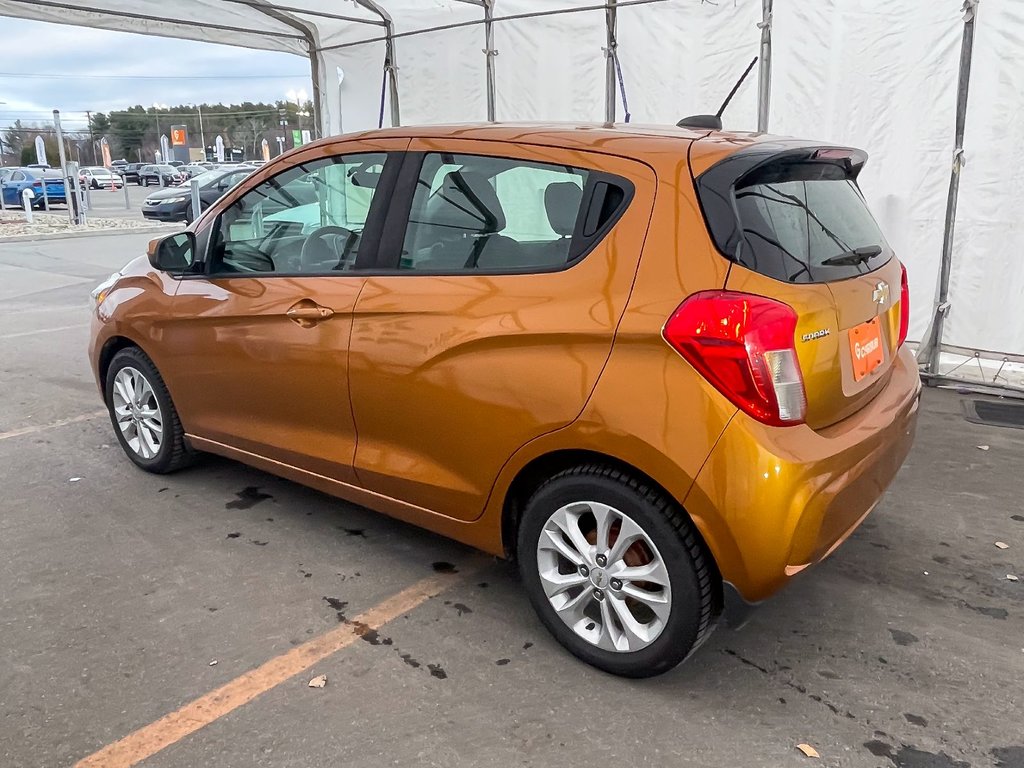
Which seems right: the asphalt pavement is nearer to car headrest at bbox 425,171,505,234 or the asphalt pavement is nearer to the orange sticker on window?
the orange sticker on window

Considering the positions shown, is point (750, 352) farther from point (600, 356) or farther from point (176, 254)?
point (176, 254)

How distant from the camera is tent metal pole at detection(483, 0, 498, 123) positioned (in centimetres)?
777

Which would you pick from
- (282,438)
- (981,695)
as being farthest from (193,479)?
(981,695)

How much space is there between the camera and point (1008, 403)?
18.4 feet

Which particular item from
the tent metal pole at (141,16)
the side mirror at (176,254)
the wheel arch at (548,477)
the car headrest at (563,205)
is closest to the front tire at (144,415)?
the side mirror at (176,254)

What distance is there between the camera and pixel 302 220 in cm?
359

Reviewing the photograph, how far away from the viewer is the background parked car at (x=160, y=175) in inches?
1796

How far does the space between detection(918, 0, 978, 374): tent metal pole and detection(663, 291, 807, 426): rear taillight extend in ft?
13.6

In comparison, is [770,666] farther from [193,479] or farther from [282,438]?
[193,479]

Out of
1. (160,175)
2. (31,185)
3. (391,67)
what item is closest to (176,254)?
(391,67)

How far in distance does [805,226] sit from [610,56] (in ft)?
16.5

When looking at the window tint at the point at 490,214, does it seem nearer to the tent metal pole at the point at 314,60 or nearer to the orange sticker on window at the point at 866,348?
the orange sticker on window at the point at 866,348

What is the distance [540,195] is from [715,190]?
0.61m

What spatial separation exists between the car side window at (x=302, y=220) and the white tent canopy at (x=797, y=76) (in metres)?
4.12
